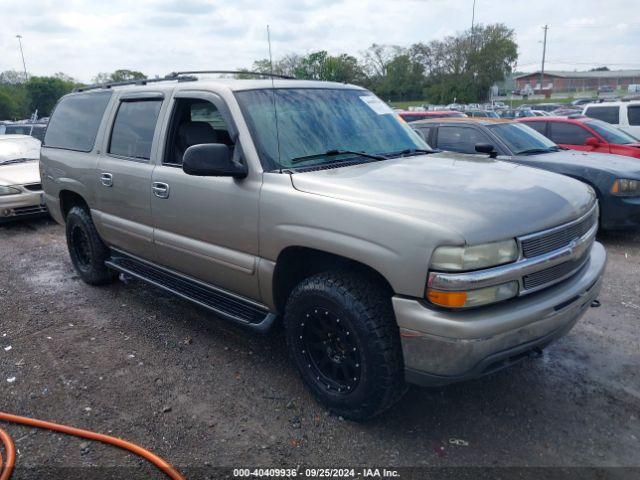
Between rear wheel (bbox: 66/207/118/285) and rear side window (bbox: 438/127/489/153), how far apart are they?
5.09 m

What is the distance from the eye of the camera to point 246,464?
8.75ft

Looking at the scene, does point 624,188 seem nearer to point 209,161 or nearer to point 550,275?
point 550,275

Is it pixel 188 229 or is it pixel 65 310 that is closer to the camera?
pixel 188 229

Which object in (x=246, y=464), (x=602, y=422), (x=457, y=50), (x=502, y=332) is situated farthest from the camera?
(x=457, y=50)

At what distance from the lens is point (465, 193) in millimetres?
2707

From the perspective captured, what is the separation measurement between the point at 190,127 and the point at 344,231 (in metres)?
1.97

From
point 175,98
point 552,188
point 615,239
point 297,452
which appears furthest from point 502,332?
point 615,239

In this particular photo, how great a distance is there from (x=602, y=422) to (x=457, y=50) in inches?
2850

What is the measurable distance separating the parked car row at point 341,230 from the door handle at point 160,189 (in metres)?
0.01

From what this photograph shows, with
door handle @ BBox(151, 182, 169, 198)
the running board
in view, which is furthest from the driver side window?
the running board

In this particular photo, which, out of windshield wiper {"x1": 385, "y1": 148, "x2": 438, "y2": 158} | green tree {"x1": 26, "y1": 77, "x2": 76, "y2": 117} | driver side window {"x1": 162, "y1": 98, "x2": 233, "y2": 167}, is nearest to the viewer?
windshield wiper {"x1": 385, "y1": 148, "x2": 438, "y2": 158}

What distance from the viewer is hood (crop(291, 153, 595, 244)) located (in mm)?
2463

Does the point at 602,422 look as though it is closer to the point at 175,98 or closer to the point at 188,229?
the point at 188,229

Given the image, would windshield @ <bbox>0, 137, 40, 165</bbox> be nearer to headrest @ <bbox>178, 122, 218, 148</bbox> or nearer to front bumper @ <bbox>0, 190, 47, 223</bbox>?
front bumper @ <bbox>0, 190, 47, 223</bbox>
